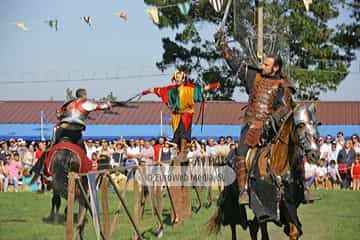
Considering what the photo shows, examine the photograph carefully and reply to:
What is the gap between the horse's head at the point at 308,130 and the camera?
9406 millimetres

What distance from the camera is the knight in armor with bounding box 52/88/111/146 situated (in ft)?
45.0

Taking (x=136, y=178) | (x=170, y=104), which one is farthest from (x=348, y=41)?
(x=136, y=178)

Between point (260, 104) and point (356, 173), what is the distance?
13.8m

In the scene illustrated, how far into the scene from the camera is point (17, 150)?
2500 centimetres

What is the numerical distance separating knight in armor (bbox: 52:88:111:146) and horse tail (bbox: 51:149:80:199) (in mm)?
267

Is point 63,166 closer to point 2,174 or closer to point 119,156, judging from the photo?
point 119,156

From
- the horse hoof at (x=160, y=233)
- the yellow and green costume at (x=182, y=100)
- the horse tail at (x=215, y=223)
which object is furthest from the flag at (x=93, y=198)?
the yellow and green costume at (x=182, y=100)

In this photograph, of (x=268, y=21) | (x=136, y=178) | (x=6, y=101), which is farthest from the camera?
(x=6, y=101)

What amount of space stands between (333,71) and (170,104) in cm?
2451

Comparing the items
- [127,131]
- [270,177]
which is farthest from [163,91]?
[127,131]

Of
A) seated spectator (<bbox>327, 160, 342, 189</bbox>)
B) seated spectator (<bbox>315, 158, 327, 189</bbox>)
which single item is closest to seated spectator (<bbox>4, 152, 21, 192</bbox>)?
seated spectator (<bbox>315, 158, 327, 189</bbox>)

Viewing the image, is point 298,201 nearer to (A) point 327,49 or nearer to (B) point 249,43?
(B) point 249,43

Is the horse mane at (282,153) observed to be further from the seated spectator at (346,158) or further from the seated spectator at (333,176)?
the seated spectator at (333,176)

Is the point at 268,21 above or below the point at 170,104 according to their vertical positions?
above
